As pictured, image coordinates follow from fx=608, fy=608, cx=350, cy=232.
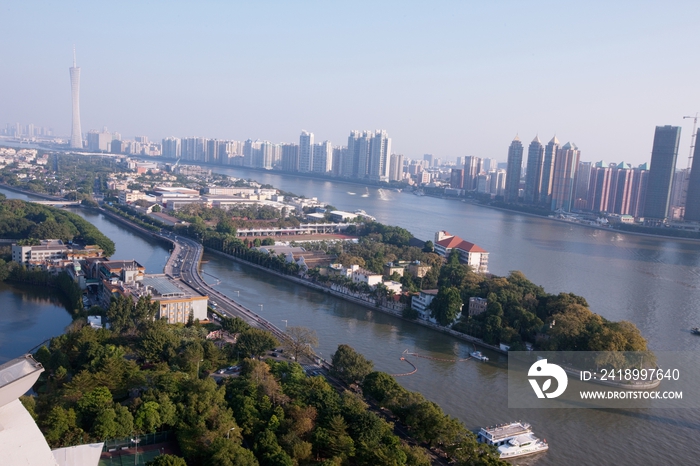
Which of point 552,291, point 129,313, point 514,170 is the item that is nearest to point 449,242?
point 552,291

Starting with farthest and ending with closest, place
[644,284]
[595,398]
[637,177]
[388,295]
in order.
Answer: [637,177], [644,284], [388,295], [595,398]

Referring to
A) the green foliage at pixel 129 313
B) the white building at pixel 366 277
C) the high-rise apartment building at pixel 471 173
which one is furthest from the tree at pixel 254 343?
the high-rise apartment building at pixel 471 173

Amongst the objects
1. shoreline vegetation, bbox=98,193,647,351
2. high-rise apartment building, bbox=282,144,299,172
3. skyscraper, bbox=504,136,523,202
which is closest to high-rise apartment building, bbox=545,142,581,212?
skyscraper, bbox=504,136,523,202

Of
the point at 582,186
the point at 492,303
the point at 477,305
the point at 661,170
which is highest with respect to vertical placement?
the point at 661,170

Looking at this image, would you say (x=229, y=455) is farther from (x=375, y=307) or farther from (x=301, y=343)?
(x=375, y=307)

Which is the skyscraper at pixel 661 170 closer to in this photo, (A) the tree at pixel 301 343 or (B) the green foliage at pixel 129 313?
(A) the tree at pixel 301 343

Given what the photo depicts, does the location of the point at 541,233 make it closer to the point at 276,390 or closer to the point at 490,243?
the point at 490,243

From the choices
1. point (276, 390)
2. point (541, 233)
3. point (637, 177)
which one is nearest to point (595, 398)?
point (276, 390)

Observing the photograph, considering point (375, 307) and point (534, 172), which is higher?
point (534, 172)
